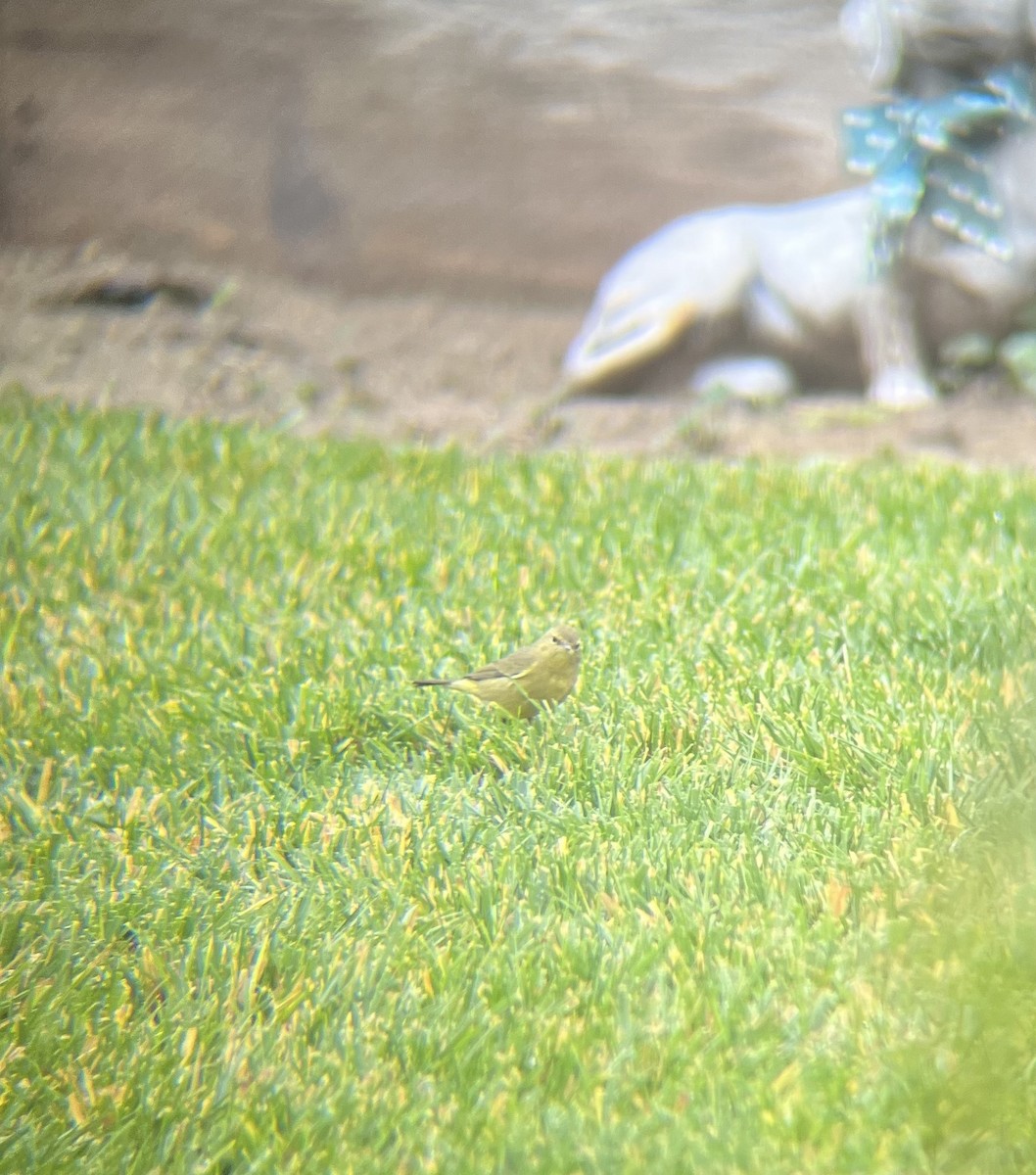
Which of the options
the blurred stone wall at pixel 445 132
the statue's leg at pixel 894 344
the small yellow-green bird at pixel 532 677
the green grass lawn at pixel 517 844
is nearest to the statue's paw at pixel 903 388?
the statue's leg at pixel 894 344

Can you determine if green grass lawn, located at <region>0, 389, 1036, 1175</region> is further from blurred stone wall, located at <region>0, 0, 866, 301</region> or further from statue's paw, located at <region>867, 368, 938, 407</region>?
blurred stone wall, located at <region>0, 0, 866, 301</region>

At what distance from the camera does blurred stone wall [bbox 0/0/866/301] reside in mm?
6258

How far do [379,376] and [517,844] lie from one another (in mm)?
4070

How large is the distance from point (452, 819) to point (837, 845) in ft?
2.17

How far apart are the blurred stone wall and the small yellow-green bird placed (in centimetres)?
408

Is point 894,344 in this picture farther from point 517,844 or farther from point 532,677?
point 517,844

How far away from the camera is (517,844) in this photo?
2.31m

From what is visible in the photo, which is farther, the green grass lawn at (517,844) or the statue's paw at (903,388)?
the statue's paw at (903,388)

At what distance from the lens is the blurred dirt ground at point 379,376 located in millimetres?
5301

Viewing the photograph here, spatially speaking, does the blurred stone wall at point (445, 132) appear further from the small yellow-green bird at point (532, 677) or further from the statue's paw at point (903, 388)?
the small yellow-green bird at point (532, 677)

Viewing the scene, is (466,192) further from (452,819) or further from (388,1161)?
(388,1161)

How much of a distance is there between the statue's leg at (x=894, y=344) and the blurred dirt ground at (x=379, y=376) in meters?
0.12

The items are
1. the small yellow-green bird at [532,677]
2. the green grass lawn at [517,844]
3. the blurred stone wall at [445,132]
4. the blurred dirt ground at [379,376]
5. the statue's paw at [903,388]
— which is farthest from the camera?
the blurred stone wall at [445,132]

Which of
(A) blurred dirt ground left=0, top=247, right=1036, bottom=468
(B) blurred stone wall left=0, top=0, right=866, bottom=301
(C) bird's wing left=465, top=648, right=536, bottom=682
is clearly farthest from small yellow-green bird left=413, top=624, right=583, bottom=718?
(B) blurred stone wall left=0, top=0, right=866, bottom=301
